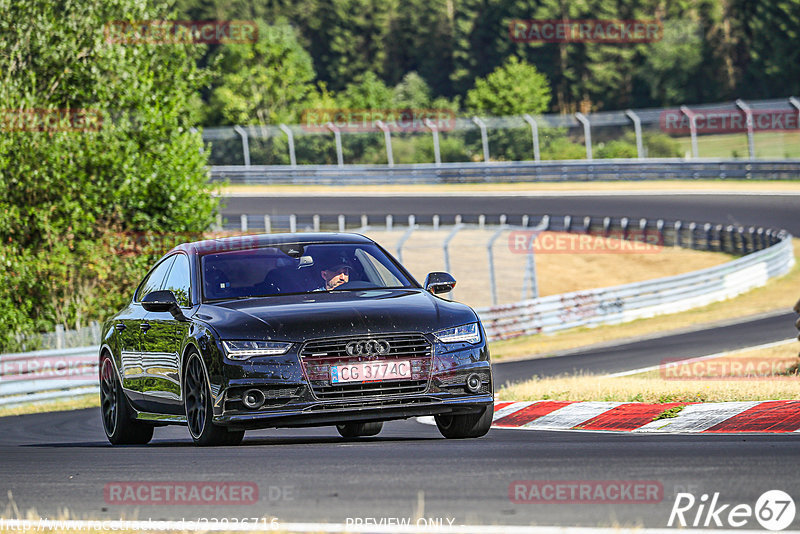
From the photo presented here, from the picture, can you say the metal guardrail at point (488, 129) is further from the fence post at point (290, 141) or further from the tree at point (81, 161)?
the tree at point (81, 161)

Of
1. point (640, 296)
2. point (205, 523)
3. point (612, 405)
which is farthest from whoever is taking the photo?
point (640, 296)

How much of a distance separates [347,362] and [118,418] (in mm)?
2909

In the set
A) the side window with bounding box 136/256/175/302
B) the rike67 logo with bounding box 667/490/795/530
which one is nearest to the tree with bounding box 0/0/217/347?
the side window with bounding box 136/256/175/302

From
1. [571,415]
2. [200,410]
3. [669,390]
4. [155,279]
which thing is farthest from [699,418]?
[155,279]

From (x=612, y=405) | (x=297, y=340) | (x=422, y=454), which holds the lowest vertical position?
(x=612, y=405)

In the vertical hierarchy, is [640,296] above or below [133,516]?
below

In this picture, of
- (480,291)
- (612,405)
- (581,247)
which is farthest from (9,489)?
(581,247)

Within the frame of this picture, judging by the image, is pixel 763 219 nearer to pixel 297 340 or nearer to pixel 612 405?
→ pixel 612 405

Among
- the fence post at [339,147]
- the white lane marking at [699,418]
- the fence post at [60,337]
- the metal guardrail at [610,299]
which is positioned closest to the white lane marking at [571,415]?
the white lane marking at [699,418]

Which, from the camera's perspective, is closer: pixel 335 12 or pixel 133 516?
pixel 133 516

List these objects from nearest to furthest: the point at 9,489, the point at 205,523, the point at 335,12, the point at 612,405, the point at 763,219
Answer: the point at 205,523
the point at 9,489
the point at 612,405
the point at 763,219
the point at 335,12

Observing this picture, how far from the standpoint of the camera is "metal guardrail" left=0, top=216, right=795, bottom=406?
64.2 feet

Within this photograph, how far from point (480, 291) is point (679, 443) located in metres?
24.5

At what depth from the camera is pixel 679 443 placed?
7.59 m
